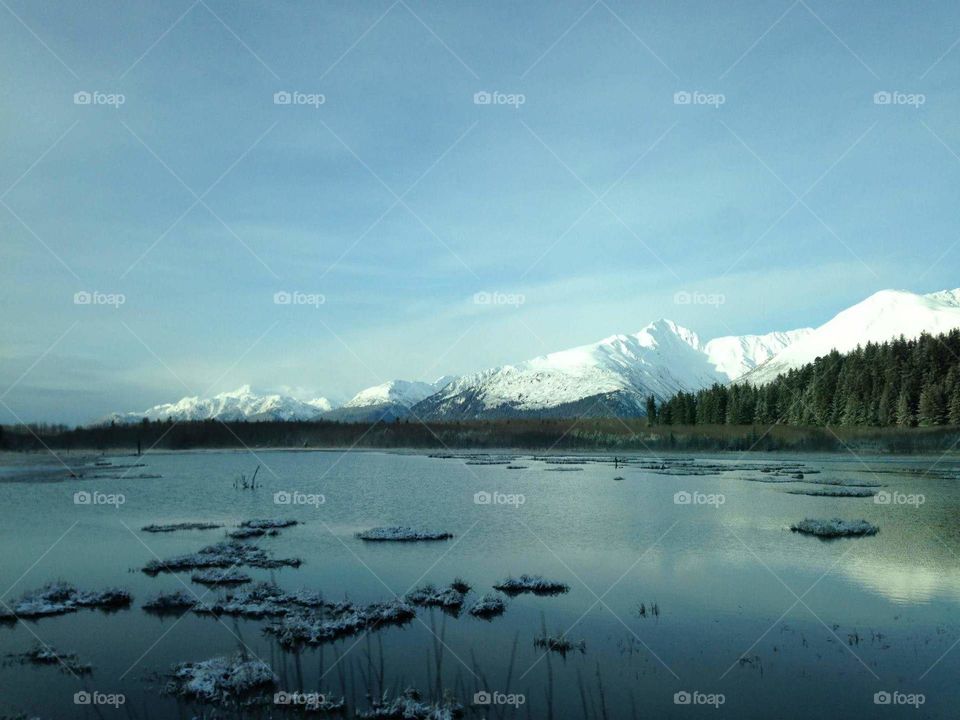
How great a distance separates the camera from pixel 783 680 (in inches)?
825

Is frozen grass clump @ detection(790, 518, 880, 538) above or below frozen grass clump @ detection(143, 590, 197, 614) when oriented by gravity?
above

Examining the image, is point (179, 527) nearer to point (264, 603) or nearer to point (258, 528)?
point (258, 528)

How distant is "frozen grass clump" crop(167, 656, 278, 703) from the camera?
1931 cm

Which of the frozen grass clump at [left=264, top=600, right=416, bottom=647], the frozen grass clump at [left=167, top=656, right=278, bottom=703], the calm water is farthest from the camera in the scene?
the frozen grass clump at [left=264, top=600, right=416, bottom=647]

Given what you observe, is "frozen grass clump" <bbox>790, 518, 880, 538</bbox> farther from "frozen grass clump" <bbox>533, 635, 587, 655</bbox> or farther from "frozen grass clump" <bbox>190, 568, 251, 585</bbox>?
"frozen grass clump" <bbox>190, 568, 251, 585</bbox>

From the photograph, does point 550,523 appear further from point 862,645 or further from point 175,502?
point 175,502

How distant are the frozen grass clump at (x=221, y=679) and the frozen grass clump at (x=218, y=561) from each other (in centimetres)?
1375

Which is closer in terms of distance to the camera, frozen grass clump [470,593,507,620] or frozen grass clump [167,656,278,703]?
frozen grass clump [167,656,278,703]

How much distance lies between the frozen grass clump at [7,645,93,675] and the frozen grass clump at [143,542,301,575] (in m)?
11.0

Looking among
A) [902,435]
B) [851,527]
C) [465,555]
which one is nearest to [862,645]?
[465,555]

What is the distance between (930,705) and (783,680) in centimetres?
363

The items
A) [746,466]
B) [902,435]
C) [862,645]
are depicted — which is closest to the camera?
[862,645]

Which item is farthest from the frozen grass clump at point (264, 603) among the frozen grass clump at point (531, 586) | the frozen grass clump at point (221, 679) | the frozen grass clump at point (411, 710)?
the frozen grass clump at point (411, 710)

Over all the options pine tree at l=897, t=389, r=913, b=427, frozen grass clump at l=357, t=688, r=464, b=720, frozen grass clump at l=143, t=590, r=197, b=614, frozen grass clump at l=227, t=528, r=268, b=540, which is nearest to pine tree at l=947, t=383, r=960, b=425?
pine tree at l=897, t=389, r=913, b=427
